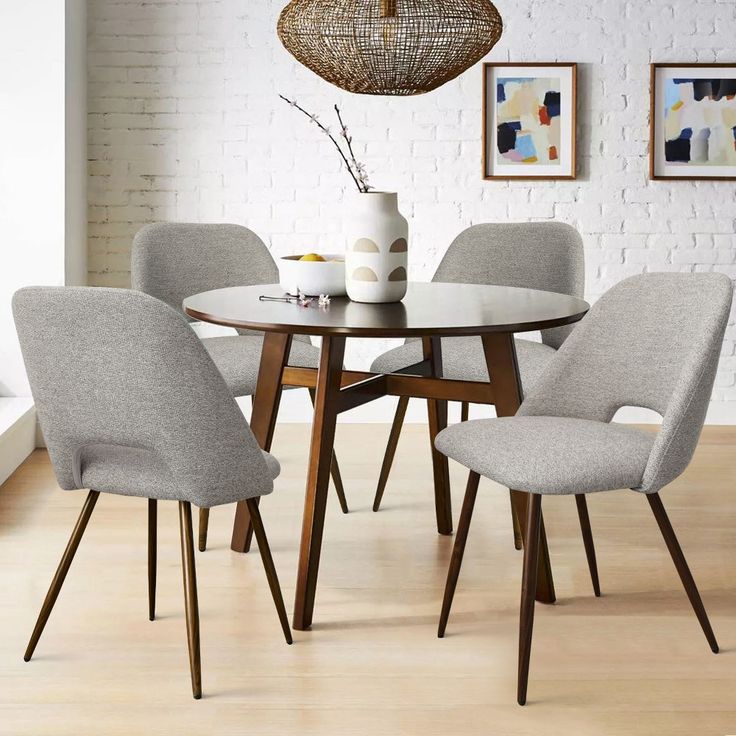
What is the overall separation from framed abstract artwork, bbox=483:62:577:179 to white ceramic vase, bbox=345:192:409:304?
192 cm

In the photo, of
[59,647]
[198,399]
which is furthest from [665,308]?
[59,647]

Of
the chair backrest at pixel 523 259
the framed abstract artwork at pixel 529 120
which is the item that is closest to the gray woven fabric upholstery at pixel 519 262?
the chair backrest at pixel 523 259

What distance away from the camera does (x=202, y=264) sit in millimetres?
3510

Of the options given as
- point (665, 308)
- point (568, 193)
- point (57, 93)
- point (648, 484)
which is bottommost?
point (648, 484)

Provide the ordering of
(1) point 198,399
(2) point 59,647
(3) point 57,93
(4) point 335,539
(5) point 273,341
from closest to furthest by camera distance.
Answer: (1) point 198,399 < (2) point 59,647 < (5) point 273,341 < (4) point 335,539 < (3) point 57,93

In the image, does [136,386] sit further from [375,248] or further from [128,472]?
[375,248]

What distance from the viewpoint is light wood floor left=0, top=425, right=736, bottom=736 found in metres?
1.90

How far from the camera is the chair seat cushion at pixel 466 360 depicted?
3.03m

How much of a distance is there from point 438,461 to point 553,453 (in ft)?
3.19

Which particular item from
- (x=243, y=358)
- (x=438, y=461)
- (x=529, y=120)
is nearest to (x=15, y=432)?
(x=243, y=358)

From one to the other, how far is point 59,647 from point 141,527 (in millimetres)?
840

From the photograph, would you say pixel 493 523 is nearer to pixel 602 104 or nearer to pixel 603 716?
pixel 603 716

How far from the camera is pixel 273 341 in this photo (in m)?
2.68

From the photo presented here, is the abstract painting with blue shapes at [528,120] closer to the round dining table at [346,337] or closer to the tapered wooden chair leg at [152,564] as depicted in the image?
the round dining table at [346,337]
